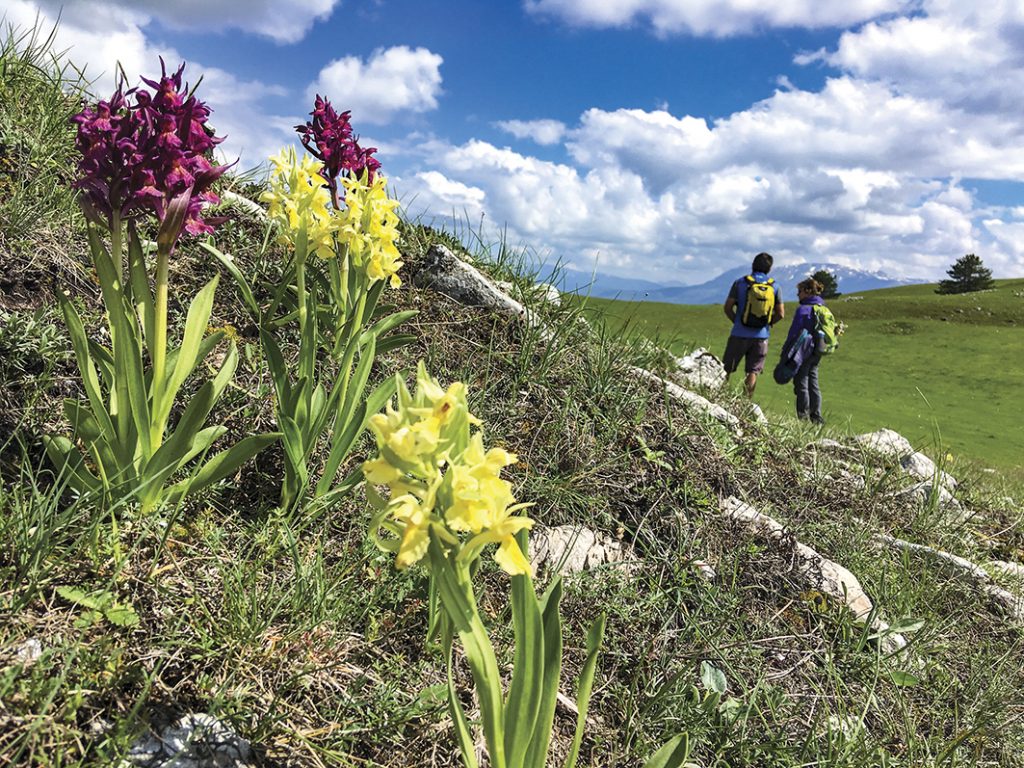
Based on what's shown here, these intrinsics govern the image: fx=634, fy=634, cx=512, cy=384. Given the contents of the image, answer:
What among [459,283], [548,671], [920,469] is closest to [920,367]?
[920,469]

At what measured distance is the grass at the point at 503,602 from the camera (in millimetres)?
1775

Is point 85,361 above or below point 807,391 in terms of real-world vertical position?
above

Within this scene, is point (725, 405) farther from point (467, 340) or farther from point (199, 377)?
point (199, 377)

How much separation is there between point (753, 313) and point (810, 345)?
4.15 ft

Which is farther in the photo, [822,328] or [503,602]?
[822,328]

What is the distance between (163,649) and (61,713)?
0.28 meters

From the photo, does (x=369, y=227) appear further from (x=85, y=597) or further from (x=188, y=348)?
(x=85, y=597)

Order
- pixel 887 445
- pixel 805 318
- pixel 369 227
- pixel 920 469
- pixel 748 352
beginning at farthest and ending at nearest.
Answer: pixel 805 318 < pixel 748 352 < pixel 887 445 < pixel 920 469 < pixel 369 227

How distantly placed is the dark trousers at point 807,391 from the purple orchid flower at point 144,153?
8572 mm

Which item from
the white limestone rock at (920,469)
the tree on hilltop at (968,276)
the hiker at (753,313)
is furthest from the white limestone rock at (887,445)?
the tree on hilltop at (968,276)

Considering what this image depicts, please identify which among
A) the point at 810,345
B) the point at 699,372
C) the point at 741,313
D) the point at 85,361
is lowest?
the point at 699,372

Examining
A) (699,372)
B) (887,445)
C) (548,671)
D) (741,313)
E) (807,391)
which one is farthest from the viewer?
(807,391)

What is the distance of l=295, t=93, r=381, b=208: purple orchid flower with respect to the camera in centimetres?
322

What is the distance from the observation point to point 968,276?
61.1m
